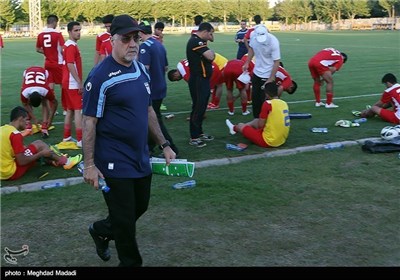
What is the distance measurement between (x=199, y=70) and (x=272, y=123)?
1461 mm

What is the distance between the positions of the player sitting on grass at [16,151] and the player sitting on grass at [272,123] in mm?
3363

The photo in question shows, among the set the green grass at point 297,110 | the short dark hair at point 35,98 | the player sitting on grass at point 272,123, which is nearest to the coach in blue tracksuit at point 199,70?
the green grass at point 297,110

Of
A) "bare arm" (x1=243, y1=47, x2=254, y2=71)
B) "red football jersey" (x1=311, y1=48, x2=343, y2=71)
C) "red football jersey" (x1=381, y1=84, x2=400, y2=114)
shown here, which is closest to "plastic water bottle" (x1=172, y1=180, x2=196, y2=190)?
"bare arm" (x1=243, y1=47, x2=254, y2=71)

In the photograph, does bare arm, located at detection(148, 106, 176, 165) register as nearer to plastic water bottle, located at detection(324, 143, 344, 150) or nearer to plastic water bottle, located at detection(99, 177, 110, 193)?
plastic water bottle, located at detection(99, 177, 110, 193)

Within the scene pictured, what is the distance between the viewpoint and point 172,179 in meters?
6.27

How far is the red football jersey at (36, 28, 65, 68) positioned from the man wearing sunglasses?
722 centimetres

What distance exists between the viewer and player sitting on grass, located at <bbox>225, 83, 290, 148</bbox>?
762 cm

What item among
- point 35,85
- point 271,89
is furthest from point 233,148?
point 35,85

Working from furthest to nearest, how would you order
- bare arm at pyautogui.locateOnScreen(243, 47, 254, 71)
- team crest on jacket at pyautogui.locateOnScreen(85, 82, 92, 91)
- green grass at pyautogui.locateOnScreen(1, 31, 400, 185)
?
bare arm at pyautogui.locateOnScreen(243, 47, 254, 71), green grass at pyautogui.locateOnScreen(1, 31, 400, 185), team crest on jacket at pyautogui.locateOnScreen(85, 82, 92, 91)

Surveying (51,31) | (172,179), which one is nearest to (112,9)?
(51,31)

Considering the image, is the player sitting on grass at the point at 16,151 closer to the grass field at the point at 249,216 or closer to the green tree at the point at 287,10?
the grass field at the point at 249,216

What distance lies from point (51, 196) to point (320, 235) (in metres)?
3.11

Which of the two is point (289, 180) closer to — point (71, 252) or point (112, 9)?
point (71, 252)

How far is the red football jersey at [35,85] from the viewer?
9.05 meters
